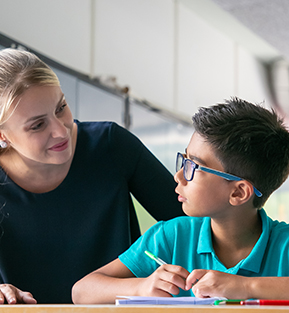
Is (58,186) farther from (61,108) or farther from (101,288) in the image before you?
(101,288)

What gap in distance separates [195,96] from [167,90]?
1.50 feet

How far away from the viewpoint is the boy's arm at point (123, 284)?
3.00ft

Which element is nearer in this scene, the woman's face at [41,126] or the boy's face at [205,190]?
the boy's face at [205,190]

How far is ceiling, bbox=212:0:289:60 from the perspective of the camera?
2953 mm

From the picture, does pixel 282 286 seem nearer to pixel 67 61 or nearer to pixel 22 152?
pixel 22 152

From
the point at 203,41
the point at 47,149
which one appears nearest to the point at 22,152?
the point at 47,149

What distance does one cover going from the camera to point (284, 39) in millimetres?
3502

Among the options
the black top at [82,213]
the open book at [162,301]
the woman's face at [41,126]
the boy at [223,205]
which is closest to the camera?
the open book at [162,301]

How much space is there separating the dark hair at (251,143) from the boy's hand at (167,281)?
0.34 meters

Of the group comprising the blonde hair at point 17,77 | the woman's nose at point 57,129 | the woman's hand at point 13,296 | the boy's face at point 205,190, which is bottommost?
the woman's hand at point 13,296

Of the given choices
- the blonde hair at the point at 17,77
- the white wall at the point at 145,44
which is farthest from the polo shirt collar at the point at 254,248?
the white wall at the point at 145,44

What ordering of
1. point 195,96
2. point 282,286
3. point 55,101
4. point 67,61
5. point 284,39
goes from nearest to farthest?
point 282,286 → point 55,101 → point 67,61 → point 284,39 → point 195,96

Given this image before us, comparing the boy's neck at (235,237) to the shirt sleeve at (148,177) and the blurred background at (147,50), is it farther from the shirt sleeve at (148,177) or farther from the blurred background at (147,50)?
the blurred background at (147,50)

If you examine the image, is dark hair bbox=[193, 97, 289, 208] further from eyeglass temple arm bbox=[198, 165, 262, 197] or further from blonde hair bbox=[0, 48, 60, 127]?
blonde hair bbox=[0, 48, 60, 127]
